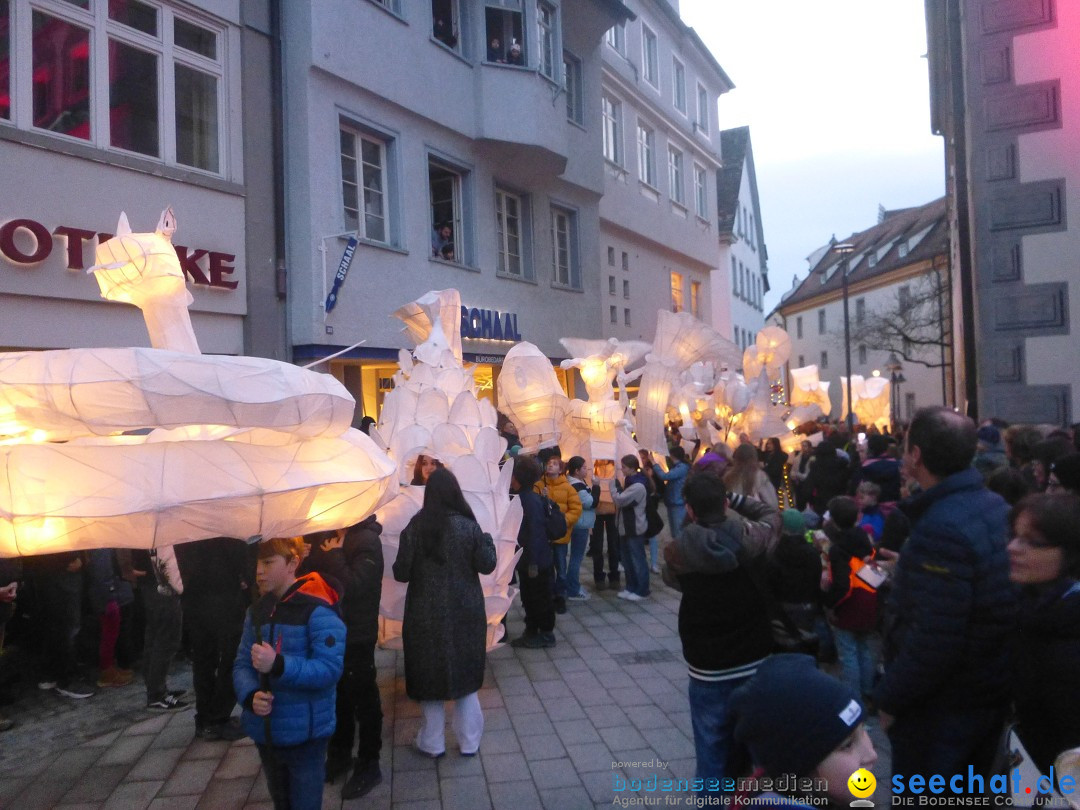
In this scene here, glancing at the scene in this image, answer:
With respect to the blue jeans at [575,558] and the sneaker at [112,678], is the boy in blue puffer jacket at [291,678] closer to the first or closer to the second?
the sneaker at [112,678]

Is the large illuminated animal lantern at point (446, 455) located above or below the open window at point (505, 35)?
below

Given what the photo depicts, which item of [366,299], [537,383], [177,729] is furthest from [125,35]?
[177,729]

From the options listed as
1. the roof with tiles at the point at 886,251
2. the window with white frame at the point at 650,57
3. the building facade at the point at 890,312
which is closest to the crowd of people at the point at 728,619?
the window with white frame at the point at 650,57

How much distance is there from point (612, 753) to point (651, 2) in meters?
24.8

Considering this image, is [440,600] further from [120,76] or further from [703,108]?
[703,108]

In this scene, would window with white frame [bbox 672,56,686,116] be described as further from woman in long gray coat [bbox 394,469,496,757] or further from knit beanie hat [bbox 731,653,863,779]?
knit beanie hat [bbox 731,653,863,779]

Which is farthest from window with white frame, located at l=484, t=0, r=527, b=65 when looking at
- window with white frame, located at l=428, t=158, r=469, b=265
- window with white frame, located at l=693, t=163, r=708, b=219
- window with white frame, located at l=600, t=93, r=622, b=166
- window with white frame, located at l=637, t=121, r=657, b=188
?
window with white frame, located at l=693, t=163, r=708, b=219

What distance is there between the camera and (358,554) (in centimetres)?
473

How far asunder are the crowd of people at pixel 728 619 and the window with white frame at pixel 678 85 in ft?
74.6

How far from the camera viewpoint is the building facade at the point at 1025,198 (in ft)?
30.1

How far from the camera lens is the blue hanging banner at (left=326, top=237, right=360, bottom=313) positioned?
39.6 feet

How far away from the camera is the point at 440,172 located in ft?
51.1

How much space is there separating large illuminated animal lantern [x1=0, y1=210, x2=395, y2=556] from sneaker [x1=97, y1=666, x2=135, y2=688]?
3.97 m

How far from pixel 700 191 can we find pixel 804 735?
29744mm
